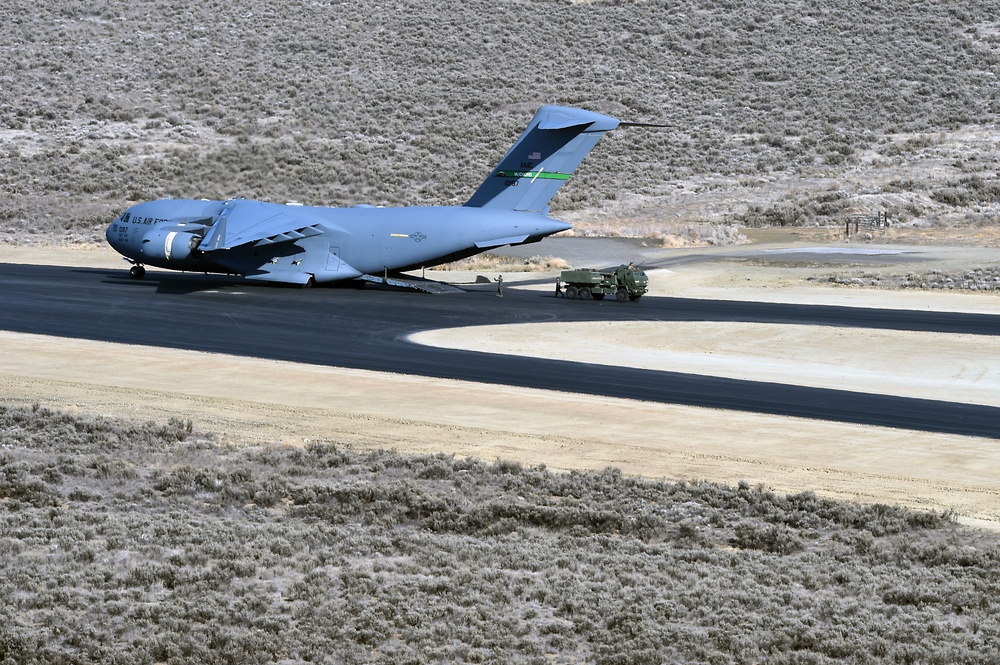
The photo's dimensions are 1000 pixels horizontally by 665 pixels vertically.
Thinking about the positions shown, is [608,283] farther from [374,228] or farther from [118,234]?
[118,234]

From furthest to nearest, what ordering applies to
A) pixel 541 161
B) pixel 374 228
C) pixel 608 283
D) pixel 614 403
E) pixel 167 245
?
1. pixel 167 245
2. pixel 374 228
3. pixel 608 283
4. pixel 541 161
5. pixel 614 403

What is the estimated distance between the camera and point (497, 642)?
1206 centimetres

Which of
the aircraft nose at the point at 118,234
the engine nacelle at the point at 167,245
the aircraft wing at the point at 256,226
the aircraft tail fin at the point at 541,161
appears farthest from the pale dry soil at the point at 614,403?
the aircraft nose at the point at 118,234

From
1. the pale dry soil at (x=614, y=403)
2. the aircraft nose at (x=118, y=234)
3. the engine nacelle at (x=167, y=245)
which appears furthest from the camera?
the aircraft nose at (x=118, y=234)

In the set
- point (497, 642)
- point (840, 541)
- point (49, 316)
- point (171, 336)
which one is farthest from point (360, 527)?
point (49, 316)

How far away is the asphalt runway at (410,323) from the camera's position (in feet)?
81.6

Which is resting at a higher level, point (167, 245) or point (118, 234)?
point (118, 234)

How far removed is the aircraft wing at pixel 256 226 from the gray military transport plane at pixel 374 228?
0.11 ft

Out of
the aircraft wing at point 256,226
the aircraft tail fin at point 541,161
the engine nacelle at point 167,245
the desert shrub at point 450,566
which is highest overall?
the aircraft tail fin at point 541,161

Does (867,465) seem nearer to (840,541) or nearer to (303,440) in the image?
(840,541)

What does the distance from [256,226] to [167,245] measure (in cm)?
335

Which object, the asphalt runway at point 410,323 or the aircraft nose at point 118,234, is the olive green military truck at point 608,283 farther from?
the aircraft nose at point 118,234

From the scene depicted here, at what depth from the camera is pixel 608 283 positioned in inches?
1601

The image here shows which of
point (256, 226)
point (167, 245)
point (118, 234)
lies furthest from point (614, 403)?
point (118, 234)
